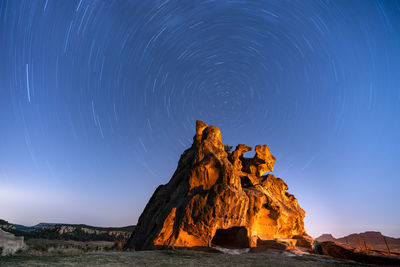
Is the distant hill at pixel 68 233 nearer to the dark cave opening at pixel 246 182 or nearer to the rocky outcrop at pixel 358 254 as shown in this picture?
the dark cave opening at pixel 246 182

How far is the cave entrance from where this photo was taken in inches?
872

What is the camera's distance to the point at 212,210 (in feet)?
68.5

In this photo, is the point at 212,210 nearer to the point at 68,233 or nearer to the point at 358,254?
the point at 358,254

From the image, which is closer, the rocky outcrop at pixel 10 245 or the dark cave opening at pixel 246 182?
the rocky outcrop at pixel 10 245

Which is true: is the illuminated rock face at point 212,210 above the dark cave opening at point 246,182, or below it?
below

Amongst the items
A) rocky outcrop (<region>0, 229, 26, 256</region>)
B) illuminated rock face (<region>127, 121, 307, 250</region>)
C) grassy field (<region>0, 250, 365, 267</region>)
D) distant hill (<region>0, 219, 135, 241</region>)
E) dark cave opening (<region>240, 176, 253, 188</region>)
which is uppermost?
dark cave opening (<region>240, 176, 253, 188</region>)

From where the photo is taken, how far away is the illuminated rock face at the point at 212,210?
20.4 m

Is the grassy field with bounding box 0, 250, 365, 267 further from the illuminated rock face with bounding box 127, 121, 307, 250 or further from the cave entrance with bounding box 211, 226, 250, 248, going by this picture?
the cave entrance with bounding box 211, 226, 250, 248

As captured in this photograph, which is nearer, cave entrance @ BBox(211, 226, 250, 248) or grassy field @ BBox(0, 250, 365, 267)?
grassy field @ BBox(0, 250, 365, 267)

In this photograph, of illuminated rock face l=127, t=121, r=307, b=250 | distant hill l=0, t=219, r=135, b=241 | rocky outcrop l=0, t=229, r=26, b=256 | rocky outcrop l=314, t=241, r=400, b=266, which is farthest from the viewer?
distant hill l=0, t=219, r=135, b=241

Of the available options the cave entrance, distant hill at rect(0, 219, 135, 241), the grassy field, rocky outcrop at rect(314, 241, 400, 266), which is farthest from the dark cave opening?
distant hill at rect(0, 219, 135, 241)

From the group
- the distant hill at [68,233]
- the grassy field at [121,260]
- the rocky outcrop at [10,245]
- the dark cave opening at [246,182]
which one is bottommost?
the distant hill at [68,233]

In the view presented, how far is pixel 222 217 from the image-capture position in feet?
69.9

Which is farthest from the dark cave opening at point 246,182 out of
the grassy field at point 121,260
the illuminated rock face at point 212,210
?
the grassy field at point 121,260
